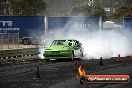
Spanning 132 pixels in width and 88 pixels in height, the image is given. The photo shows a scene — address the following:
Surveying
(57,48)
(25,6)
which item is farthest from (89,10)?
(57,48)

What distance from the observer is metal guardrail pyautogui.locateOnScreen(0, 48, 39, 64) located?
84.4 ft

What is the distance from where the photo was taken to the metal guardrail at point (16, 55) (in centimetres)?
2573

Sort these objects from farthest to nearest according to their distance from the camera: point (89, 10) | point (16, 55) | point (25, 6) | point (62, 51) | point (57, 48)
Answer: point (89, 10) → point (25, 6) → point (16, 55) → point (57, 48) → point (62, 51)

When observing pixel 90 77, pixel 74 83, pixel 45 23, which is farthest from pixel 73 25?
pixel 90 77

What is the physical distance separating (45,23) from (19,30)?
5.22m

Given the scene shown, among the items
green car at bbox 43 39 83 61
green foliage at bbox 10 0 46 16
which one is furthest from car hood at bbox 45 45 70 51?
green foliage at bbox 10 0 46 16

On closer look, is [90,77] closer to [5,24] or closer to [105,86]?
[105,86]

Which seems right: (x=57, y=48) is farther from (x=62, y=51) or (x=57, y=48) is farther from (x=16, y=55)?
(x=16, y=55)

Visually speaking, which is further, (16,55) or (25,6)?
(25,6)

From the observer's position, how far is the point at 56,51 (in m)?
25.3

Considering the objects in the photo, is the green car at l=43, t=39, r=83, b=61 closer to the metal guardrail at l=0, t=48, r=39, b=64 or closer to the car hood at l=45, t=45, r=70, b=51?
the car hood at l=45, t=45, r=70, b=51

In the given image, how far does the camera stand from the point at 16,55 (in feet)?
89.5

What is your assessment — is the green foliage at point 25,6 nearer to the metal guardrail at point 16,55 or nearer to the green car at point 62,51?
the metal guardrail at point 16,55

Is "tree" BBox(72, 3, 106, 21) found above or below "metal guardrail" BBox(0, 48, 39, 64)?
above
